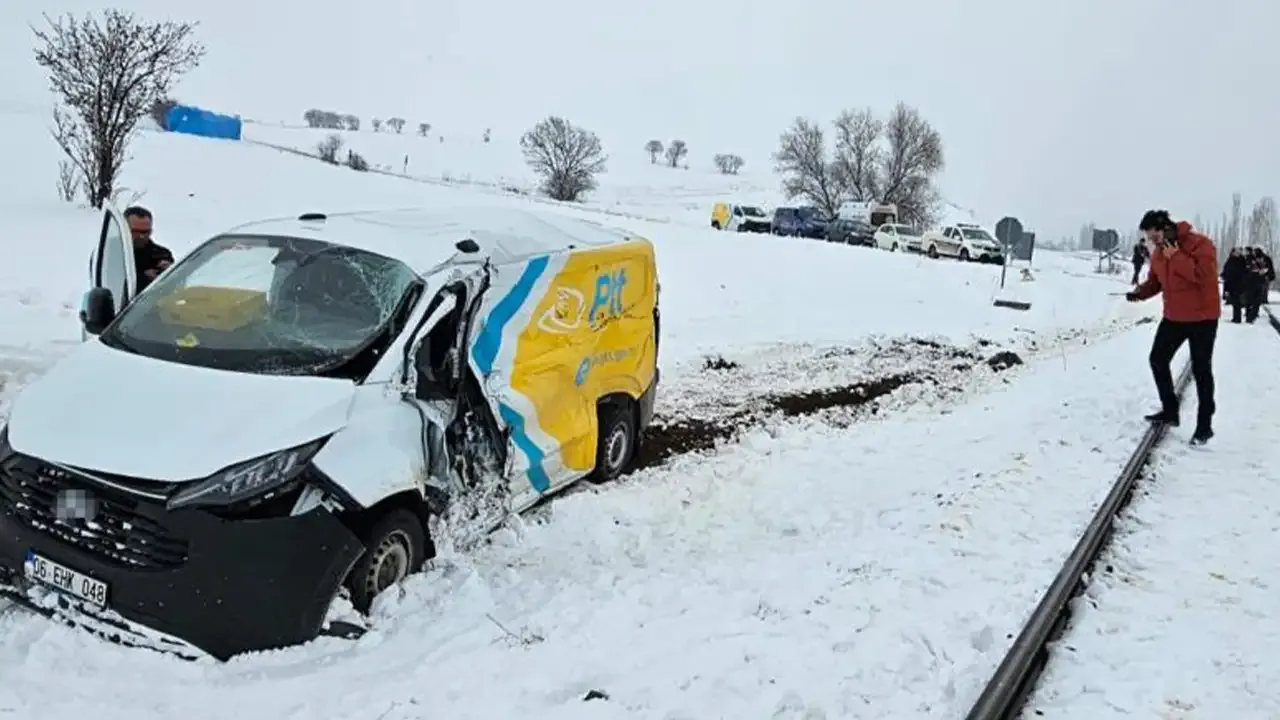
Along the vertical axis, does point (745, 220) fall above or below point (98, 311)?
above

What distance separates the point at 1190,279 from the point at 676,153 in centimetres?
13129

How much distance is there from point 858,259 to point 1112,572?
24.5 metres

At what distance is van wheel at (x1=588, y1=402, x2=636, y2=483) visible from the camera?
7371 mm

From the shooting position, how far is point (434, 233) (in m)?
6.14

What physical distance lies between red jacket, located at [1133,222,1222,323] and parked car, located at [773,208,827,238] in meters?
37.9

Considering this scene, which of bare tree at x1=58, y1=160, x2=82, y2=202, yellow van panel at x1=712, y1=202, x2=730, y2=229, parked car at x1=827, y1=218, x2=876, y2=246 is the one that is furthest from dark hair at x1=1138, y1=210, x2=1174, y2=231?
yellow van panel at x1=712, y1=202, x2=730, y2=229

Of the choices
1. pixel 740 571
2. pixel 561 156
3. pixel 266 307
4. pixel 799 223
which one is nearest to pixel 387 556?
pixel 266 307

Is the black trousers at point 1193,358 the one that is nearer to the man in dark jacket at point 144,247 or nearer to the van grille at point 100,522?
the van grille at point 100,522

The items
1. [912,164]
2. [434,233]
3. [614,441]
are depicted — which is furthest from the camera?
[912,164]

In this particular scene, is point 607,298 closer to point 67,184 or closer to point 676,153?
point 67,184

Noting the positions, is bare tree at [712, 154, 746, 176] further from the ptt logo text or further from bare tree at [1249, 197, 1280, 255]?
the ptt logo text

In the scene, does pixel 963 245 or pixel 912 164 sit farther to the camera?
pixel 912 164

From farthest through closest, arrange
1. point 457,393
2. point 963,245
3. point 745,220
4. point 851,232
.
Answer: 1. point 745,220
2. point 851,232
3. point 963,245
4. point 457,393

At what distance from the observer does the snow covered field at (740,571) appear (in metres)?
4.09
